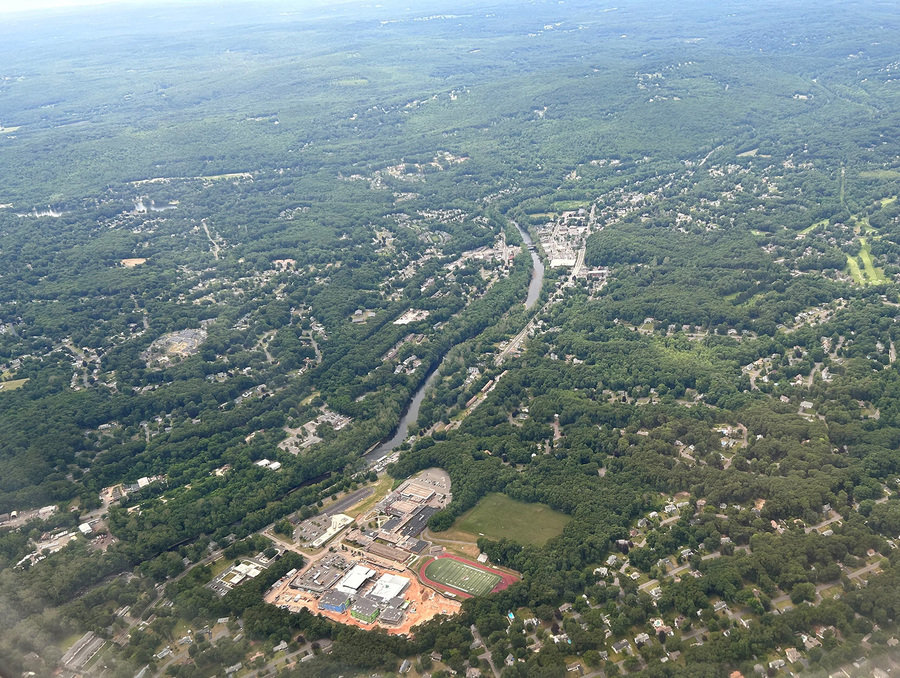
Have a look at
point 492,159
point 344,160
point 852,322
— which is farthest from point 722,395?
point 344,160

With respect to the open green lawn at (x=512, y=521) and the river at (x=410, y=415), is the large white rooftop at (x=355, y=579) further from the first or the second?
the river at (x=410, y=415)

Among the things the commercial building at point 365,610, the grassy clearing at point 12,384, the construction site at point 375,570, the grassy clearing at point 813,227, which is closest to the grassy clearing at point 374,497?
the construction site at point 375,570

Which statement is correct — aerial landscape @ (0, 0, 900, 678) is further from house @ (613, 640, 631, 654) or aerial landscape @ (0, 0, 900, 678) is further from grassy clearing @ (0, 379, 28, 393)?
grassy clearing @ (0, 379, 28, 393)

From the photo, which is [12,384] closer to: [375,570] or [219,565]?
[219,565]

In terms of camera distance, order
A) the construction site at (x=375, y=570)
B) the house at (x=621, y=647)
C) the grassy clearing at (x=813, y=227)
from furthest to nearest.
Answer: the grassy clearing at (x=813, y=227) < the construction site at (x=375, y=570) < the house at (x=621, y=647)

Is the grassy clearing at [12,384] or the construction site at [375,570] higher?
the grassy clearing at [12,384]

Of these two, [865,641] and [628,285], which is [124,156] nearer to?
[628,285]
